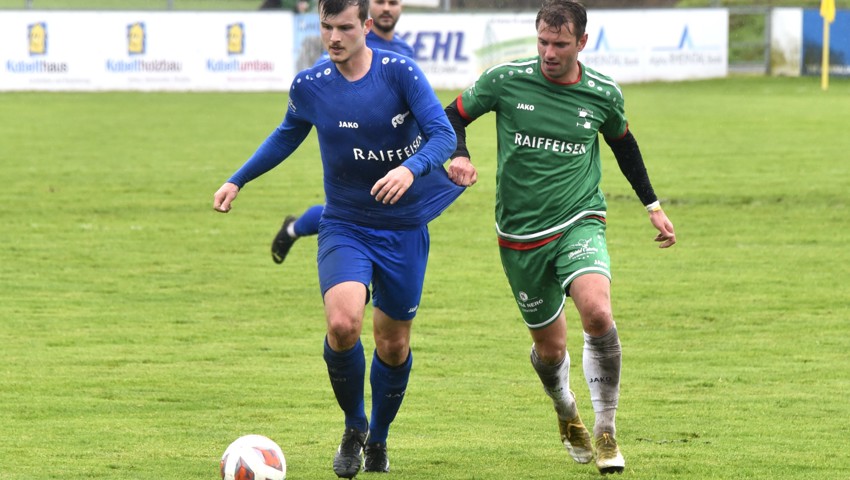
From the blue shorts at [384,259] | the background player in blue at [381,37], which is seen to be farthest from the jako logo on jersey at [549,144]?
the background player in blue at [381,37]

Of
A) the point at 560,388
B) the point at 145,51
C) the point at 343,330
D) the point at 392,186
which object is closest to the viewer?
the point at 392,186

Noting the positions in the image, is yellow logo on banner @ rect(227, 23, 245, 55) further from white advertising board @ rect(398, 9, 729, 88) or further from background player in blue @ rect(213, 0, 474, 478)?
background player in blue @ rect(213, 0, 474, 478)

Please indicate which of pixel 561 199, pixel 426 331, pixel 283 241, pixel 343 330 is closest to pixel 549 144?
pixel 561 199

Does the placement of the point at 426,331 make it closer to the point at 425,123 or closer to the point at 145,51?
the point at 425,123

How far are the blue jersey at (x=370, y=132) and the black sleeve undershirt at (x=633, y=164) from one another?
92 centimetres

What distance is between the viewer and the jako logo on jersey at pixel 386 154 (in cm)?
639

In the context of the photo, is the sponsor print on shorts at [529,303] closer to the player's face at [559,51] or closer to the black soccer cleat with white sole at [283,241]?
the player's face at [559,51]

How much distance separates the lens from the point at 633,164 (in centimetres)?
684

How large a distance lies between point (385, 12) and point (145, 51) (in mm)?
24169

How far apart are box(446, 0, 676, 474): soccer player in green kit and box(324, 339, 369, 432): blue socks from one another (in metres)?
0.88

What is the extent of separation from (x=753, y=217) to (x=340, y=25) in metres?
10.3

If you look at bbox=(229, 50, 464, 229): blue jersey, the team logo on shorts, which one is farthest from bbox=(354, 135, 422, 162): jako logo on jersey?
the team logo on shorts

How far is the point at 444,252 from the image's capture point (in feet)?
45.1

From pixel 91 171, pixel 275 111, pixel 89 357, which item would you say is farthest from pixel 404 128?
pixel 275 111
